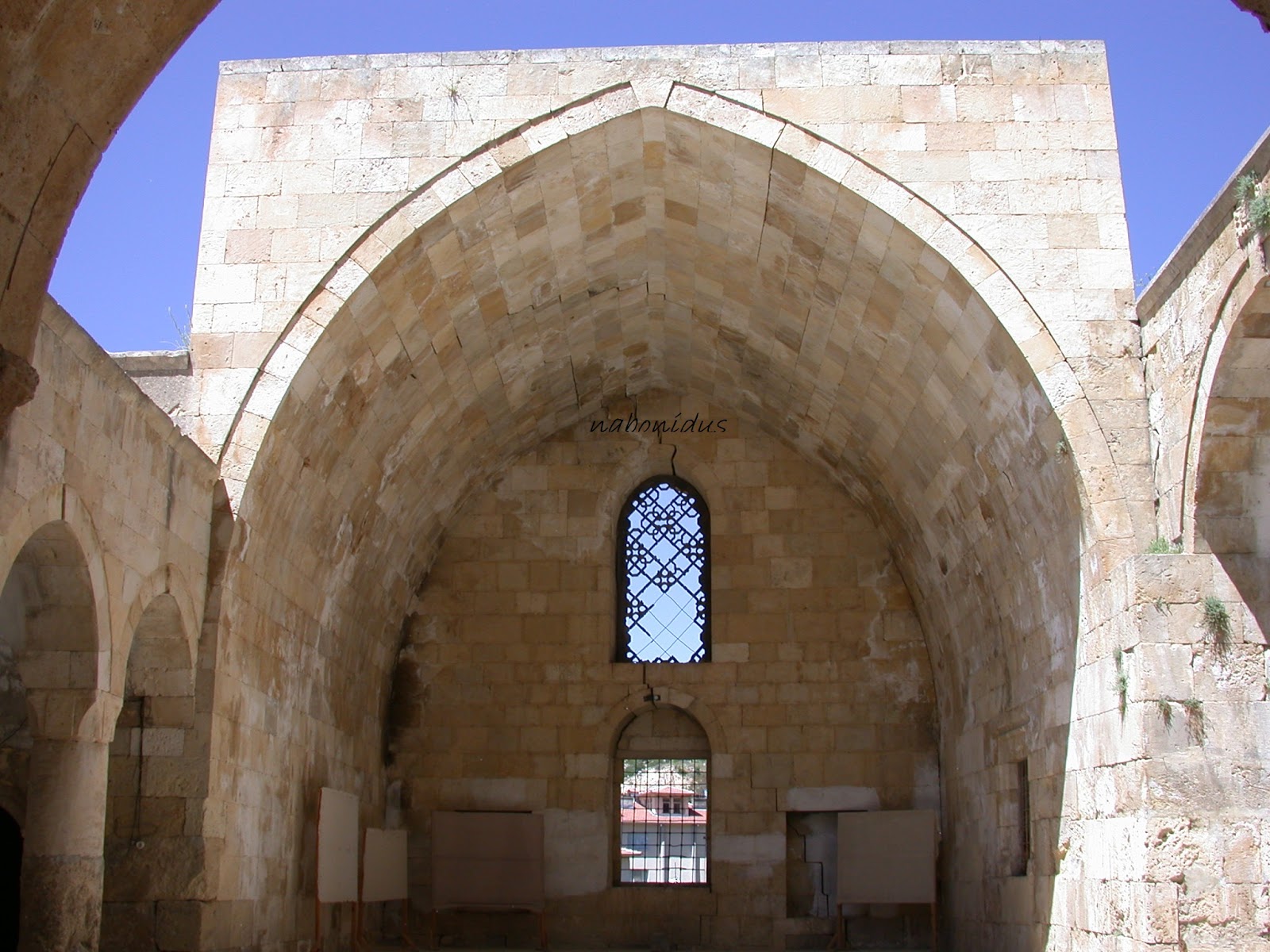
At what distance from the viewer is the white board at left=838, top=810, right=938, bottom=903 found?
1106 cm

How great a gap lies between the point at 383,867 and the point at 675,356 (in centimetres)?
499

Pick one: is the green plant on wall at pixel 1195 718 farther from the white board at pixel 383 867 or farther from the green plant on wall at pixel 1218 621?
the white board at pixel 383 867

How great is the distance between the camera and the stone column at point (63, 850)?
623 centimetres

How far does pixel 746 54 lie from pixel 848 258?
1.47 meters

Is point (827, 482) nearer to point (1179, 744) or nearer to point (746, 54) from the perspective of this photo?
point (746, 54)

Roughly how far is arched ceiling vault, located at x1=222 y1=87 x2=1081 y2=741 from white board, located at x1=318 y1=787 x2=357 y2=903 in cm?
92

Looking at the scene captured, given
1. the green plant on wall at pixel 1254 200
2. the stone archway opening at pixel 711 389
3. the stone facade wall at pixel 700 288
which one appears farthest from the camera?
the stone archway opening at pixel 711 389

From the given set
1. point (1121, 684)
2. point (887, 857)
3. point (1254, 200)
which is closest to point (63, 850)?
point (1121, 684)

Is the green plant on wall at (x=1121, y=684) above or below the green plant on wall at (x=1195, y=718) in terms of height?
above

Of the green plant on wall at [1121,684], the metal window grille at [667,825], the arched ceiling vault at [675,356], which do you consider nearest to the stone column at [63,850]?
the arched ceiling vault at [675,356]

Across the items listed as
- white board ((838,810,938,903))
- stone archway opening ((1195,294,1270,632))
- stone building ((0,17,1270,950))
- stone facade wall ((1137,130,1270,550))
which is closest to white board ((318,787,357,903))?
stone building ((0,17,1270,950))

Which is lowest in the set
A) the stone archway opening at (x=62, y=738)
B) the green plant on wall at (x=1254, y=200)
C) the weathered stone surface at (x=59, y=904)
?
the weathered stone surface at (x=59, y=904)

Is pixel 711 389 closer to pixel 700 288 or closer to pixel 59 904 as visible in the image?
pixel 700 288

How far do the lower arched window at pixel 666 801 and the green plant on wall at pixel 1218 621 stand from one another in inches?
222
